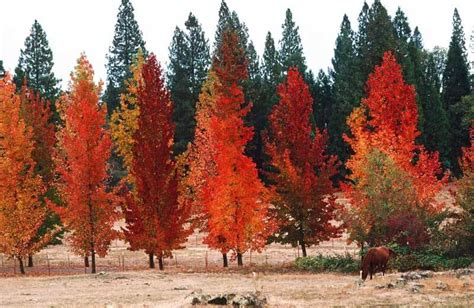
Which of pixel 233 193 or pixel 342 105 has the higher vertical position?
pixel 342 105

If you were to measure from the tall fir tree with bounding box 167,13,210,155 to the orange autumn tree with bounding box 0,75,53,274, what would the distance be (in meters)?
32.9

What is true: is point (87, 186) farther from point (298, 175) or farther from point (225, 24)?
point (225, 24)

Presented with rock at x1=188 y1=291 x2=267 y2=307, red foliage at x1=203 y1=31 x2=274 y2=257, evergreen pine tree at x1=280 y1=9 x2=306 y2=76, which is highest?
evergreen pine tree at x1=280 y1=9 x2=306 y2=76

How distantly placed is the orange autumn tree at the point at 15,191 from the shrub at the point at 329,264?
1817 centimetres

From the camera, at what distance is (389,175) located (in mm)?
39250

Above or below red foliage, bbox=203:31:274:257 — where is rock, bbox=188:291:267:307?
below

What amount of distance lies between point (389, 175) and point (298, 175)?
6719 millimetres

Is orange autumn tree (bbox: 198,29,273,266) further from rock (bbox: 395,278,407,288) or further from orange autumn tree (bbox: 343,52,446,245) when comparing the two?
rock (bbox: 395,278,407,288)

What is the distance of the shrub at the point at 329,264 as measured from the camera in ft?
134

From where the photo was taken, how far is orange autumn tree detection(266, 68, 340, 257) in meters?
43.0

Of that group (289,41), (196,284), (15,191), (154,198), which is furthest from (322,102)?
(196,284)

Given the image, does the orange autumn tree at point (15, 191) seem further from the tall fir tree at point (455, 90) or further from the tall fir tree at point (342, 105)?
the tall fir tree at point (455, 90)

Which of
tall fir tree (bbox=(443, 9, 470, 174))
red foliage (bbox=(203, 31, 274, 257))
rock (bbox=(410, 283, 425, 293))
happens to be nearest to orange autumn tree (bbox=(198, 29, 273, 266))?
red foliage (bbox=(203, 31, 274, 257))

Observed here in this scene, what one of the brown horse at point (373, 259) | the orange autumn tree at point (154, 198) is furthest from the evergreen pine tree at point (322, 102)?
the brown horse at point (373, 259)
